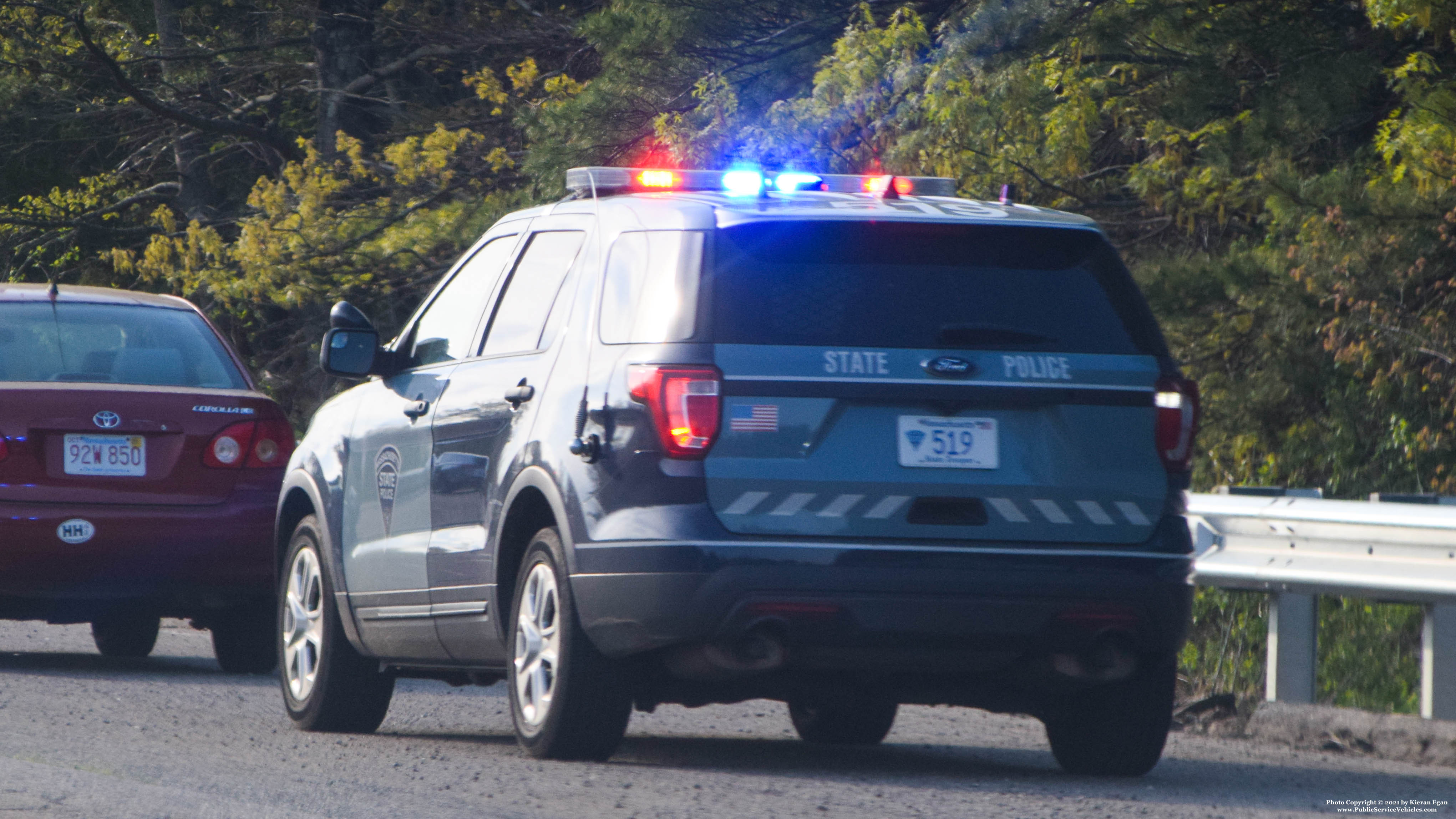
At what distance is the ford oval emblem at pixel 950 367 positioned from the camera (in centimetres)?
618

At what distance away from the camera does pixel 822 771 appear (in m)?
6.93

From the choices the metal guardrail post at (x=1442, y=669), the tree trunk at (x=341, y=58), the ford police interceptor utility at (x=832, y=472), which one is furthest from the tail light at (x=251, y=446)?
the tree trunk at (x=341, y=58)

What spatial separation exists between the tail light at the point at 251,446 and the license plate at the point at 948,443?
187 inches

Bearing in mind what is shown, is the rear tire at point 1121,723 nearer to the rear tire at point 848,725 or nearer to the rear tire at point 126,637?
the rear tire at point 848,725

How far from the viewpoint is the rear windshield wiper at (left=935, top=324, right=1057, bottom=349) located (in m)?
6.27

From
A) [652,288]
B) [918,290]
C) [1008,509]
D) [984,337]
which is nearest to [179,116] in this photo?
[652,288]

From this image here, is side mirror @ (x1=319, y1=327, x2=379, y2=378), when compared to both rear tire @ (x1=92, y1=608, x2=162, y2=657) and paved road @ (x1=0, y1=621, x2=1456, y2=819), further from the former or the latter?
rear tire @ (x1=92, y1=608, x2=162, y2=657)

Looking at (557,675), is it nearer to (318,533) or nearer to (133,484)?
(318,533)

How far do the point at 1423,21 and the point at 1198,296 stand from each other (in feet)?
8.23

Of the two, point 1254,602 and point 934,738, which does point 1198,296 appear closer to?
point 1254,602

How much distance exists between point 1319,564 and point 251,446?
4.84m

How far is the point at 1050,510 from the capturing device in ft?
20.3

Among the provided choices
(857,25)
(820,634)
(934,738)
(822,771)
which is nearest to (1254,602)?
(934,738)

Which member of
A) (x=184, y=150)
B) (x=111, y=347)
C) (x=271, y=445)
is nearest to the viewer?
(x=271, y=445)
